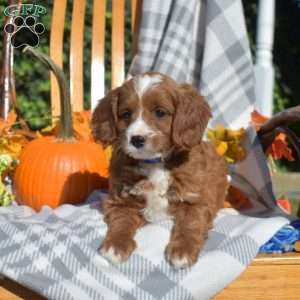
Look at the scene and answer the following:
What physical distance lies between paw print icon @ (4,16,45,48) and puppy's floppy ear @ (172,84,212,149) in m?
1.65

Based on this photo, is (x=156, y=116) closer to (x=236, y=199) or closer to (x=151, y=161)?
(x=151, y=161)

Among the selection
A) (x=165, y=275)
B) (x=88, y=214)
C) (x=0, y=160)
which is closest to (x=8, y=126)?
(x=0, y=160)

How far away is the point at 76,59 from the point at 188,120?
1.83 metres

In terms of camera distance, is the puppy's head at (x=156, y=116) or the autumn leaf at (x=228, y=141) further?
the autumn leaf at (x=228, y=141)

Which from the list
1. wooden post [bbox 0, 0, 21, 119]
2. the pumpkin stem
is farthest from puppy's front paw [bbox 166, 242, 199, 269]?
wooden post [bbox 0, 0, 21, 119]

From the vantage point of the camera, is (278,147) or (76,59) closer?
(278,147)

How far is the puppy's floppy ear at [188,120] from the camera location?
2.60 meters

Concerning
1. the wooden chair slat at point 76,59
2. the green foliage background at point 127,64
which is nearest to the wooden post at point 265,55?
the green foliage background at point 127,64

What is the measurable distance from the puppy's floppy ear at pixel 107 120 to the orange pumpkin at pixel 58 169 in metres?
0.61

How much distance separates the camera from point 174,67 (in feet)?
12.8

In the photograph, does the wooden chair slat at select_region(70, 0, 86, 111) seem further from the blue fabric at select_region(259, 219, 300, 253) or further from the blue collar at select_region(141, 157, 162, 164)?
the blue fabric at select_region(259, 219, 300, 253)

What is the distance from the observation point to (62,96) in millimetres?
3295

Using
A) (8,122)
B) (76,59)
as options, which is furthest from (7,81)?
(76,59)

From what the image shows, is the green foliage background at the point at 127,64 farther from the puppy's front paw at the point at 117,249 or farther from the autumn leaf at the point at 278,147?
the puppy's front paw at the point at 117,249
